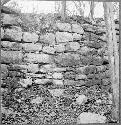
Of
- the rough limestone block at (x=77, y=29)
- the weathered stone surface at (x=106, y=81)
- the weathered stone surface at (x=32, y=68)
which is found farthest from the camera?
the rough limestone block at (x=77, y=29)

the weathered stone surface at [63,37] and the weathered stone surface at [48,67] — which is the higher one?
the weathered stone surface at [63,37]

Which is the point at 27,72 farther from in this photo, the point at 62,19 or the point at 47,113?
the point at 62,19

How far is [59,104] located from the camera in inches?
128

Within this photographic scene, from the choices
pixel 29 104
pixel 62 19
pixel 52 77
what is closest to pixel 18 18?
pixel 62 19

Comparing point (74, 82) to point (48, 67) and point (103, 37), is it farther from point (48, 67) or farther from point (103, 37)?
point (103, 37)

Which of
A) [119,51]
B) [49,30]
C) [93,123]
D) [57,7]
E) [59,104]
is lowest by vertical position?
[93,123]

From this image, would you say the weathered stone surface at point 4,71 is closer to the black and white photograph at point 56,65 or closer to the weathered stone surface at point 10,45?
the black and white photograph at point 56,65

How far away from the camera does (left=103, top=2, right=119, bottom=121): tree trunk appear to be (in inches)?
126

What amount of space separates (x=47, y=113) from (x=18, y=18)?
141cm

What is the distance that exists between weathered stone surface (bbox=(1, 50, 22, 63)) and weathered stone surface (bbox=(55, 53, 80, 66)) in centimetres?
54

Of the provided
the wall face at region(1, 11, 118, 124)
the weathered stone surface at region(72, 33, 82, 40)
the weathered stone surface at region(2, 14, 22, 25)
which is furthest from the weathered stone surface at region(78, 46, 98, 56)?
the weathered stone surface at region(2, 14, 22, 25)

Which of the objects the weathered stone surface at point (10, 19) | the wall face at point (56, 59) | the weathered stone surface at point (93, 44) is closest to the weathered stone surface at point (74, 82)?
the wall face at point (56, 59)

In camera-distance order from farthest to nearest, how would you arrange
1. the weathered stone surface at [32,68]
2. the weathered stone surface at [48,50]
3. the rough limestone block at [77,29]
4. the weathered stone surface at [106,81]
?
the rough limestone block at [77,29]
the weathered stone surface at [106,81]
the weathered stone surface at [48,50]
the weathered stone surface at [32,68]

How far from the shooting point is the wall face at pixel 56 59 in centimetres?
317
